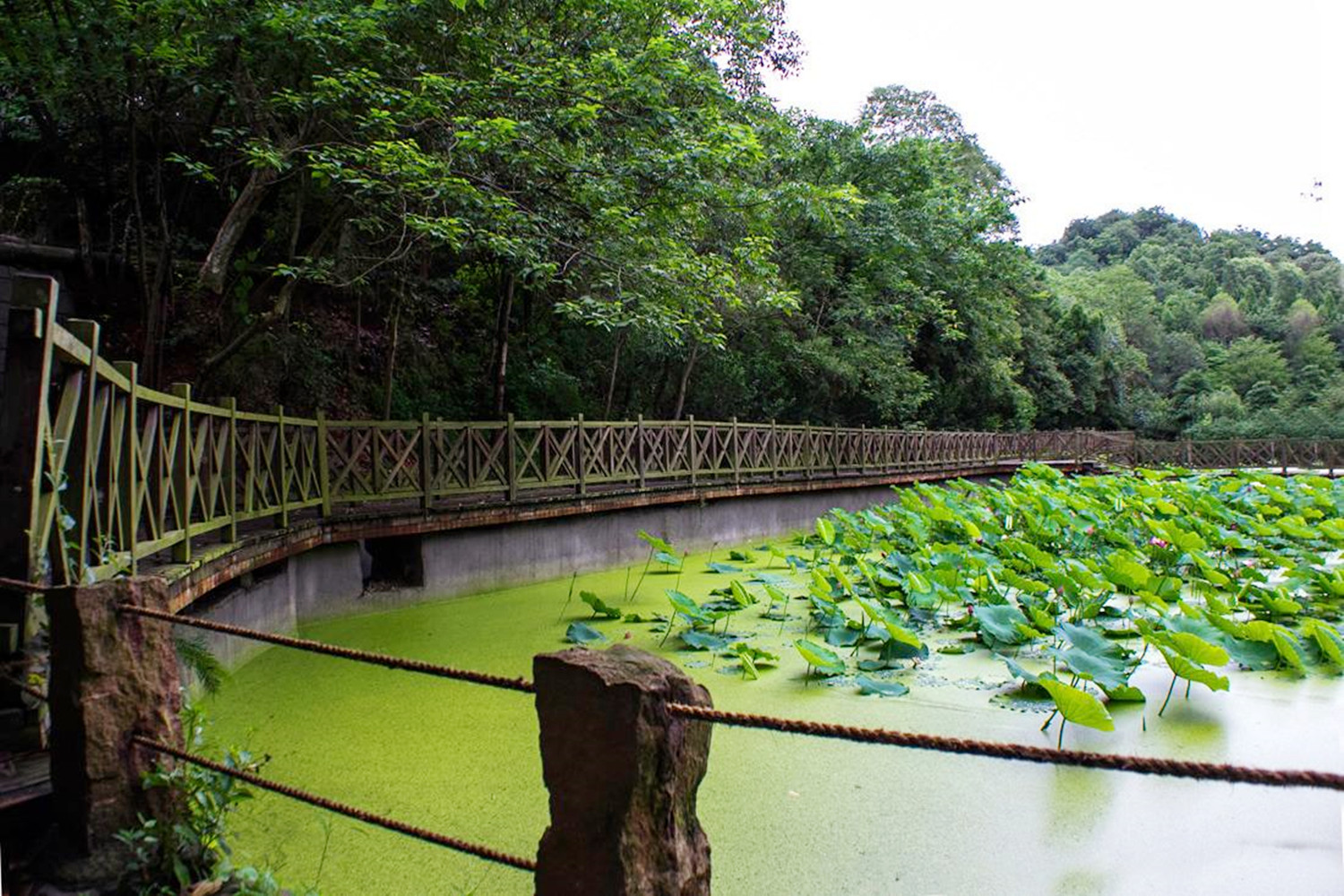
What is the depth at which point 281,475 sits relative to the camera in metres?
6.62

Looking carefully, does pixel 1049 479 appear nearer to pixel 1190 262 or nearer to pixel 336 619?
pixel 336 619

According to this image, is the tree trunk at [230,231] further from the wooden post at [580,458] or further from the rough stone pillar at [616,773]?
the rough stone pillar at [616,773]

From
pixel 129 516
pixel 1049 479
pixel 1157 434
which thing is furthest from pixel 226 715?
pixel 1157 434

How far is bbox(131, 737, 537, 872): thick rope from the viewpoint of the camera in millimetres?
1685

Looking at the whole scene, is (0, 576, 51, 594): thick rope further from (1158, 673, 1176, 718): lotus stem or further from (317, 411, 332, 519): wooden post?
(317, 411, 332, 519): wooden post

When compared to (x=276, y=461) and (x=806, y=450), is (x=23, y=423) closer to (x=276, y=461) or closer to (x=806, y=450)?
(x=276, y=461)

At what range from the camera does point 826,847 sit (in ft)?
10.4

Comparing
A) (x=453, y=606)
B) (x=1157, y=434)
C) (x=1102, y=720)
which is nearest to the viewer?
(x=1102, y=720)

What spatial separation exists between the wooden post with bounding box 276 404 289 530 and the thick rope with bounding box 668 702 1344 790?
19.1ft

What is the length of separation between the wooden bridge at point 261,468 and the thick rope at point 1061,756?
7.42ft

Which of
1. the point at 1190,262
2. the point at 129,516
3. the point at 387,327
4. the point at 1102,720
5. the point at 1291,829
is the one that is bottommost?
the point at 1291,829

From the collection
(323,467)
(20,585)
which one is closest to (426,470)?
(323,467)

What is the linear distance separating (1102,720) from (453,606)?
5.89 metres

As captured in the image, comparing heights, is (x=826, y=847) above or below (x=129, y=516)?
below
